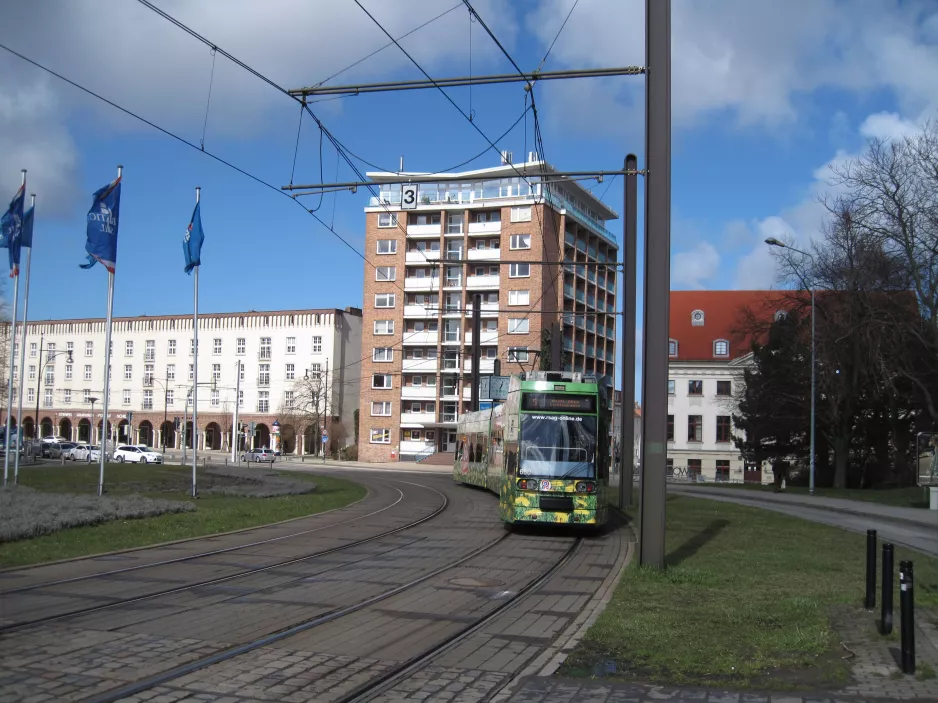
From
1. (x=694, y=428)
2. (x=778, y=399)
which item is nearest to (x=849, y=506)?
(x=778, y=399)

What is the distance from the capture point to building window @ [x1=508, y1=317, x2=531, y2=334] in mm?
79000

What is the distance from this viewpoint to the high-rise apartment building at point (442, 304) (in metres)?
78.4

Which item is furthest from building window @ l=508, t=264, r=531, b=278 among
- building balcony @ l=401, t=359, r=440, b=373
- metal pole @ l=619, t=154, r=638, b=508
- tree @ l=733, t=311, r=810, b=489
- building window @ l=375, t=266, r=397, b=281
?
metal pole @ l=619, t=154, r=638, b=508

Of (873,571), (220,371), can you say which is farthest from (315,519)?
(220,371)

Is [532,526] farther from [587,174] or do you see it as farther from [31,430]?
[31,430]

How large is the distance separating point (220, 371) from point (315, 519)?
249 feet

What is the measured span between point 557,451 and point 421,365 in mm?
62252

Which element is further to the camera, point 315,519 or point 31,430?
point 31,430

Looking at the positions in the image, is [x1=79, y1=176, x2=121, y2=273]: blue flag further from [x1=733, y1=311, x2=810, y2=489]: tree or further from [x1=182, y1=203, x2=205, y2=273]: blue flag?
[x1=733, y1=311, x2=810, y2=489]: tree

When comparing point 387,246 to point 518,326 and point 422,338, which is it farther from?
point 518,326

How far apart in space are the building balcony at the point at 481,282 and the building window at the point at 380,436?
Result: 15.3 metres

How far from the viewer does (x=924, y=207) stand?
3472cm

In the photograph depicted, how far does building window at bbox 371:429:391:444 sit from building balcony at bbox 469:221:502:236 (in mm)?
19599

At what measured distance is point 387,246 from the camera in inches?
3204
